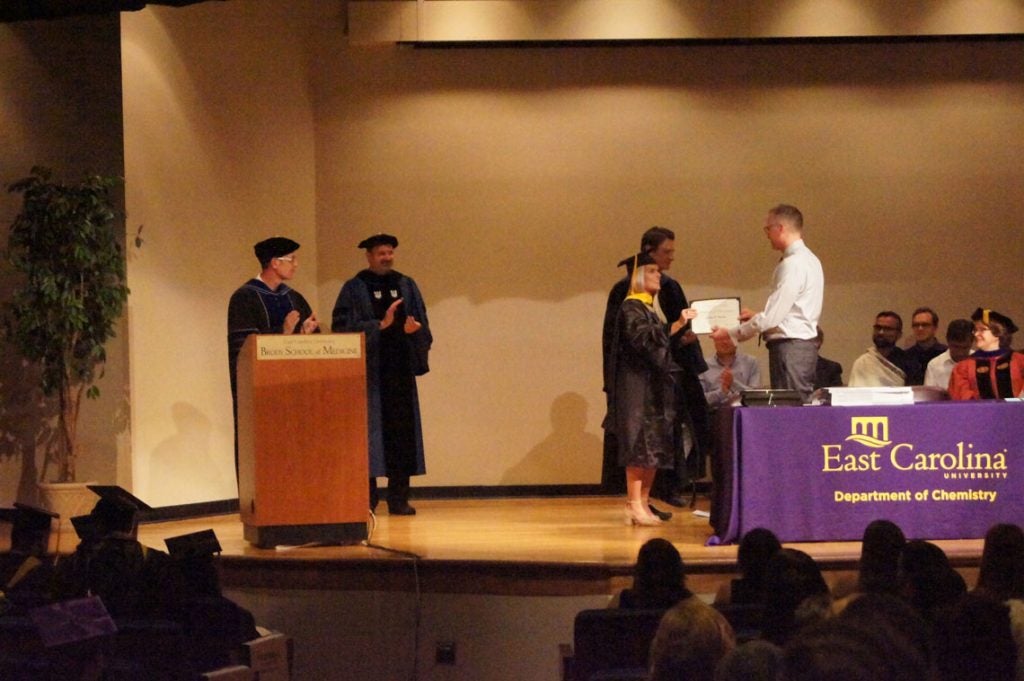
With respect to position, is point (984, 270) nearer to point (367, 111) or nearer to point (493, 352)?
point (493, 352)

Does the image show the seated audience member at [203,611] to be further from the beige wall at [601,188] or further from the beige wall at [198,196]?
the beige wall at [601,188]

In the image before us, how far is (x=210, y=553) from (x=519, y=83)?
5031mm

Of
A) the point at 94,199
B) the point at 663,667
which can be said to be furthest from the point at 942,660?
the point at 94,199

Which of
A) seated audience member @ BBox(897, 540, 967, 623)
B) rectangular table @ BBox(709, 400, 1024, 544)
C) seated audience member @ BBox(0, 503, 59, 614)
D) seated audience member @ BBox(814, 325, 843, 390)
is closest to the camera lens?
seated audience member @ BBox(897, 540, 967, 623)

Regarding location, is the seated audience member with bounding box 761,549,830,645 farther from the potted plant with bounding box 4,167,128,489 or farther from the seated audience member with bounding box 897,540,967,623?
the potted plant with bounding box 4,167,128,489

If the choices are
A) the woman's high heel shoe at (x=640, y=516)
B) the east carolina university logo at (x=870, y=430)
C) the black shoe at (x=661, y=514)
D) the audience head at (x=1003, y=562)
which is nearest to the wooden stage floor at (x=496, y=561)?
the woman's high heel shoe at (x=640, y=516)

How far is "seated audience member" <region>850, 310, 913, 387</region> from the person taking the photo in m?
8.40

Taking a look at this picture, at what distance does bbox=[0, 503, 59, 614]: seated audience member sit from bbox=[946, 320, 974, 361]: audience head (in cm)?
505

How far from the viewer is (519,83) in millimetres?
9055

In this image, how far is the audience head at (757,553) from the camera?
13.9ft

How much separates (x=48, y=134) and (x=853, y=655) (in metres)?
6.73

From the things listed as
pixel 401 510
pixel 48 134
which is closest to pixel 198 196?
pixel 48 134

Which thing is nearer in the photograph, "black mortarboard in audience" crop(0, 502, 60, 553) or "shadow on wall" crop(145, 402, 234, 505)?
"black mortarboard in audience" crop(0, 502, 60, 553)

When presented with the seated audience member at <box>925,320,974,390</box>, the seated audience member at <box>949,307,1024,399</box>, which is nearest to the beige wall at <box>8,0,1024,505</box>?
the seated audience member at <box>925,320,974,390</box>
